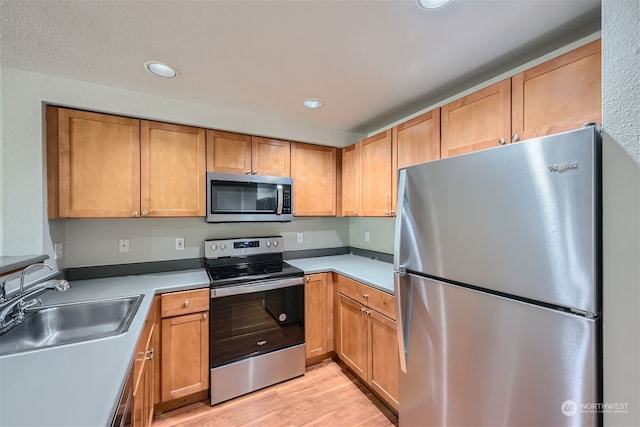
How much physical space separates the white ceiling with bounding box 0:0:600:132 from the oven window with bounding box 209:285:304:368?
63.0 inches

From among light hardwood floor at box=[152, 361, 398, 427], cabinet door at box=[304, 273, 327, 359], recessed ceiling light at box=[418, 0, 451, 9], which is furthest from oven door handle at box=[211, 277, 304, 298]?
recessed ceiling light at box=[418, 0, 451, 9]

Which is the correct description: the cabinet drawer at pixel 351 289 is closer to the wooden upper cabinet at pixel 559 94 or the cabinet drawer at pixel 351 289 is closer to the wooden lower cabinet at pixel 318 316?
the wooden lower cabinet at pixel 318 316

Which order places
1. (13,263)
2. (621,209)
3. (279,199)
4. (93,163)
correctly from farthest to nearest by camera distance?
(279,199), (93,163), (13,263), (621,209)

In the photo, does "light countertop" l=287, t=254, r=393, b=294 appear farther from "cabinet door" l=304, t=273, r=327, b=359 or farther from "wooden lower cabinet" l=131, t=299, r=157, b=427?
"wooden lower cabinet" l=131, t=299, r=157, b=427

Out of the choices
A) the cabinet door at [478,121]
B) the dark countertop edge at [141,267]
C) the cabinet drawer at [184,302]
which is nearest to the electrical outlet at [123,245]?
the dark countertop edge at [141,267]

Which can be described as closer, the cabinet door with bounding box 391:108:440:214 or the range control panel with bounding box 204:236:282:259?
the cabinet door with bounding box 391:108:440:214

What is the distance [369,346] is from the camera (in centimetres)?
197

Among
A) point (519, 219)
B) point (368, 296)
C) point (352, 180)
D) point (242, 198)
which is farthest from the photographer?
point (352, 180)

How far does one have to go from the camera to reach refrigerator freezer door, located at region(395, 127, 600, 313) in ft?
2.72

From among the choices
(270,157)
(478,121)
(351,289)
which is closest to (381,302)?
(351,289)

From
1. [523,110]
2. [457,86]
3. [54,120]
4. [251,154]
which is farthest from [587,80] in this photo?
[54,120]

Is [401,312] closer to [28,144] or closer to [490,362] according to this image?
[490,362]

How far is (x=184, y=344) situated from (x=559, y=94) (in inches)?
104

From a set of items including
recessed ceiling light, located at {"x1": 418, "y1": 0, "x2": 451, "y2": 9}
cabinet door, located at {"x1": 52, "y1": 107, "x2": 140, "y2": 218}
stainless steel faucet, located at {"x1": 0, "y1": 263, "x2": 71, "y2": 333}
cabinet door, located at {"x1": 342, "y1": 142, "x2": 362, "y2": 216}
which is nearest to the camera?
recessed ceiling light, located at {"x1": 418, "y1": 0, "x2": 451, "y2": 9}
